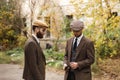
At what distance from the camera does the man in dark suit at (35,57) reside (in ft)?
17.8

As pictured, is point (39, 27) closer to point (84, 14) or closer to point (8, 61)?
point (84, 14)

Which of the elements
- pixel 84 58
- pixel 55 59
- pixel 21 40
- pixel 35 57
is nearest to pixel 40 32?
pixel 35 57

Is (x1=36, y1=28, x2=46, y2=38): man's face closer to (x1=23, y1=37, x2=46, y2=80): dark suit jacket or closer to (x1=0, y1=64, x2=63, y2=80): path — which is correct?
(x1=23, y1=37, x2=46, y2=80): dark suit jacket

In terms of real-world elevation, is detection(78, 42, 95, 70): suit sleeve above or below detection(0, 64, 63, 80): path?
above

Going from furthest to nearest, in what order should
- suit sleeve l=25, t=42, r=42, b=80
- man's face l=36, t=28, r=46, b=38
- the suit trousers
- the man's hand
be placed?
the suit trousers → the man's hand → man's face l=36, t=28, r=46, b=38 → suit sleeve l=25, t=42, r=42, b=80

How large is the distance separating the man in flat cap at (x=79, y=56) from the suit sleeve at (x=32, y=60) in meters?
0.81

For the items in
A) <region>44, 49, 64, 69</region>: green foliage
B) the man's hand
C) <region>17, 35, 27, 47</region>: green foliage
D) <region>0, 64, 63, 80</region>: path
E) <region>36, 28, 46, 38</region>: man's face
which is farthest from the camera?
<region>17, 35, 27, 47</region>: green foliage

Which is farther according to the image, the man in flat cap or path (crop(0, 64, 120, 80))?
path (crop(0, 64, 120, 80))

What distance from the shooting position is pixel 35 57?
5434 mm

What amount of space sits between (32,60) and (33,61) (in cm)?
2

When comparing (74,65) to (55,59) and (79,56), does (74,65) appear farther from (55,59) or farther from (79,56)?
(55,59)

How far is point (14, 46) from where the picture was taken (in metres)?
24.8

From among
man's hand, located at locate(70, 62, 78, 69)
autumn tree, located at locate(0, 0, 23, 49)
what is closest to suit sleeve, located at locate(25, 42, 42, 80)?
man's hand, located at locate(70, 62, 78, 69)

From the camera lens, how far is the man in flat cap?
5.94 m
